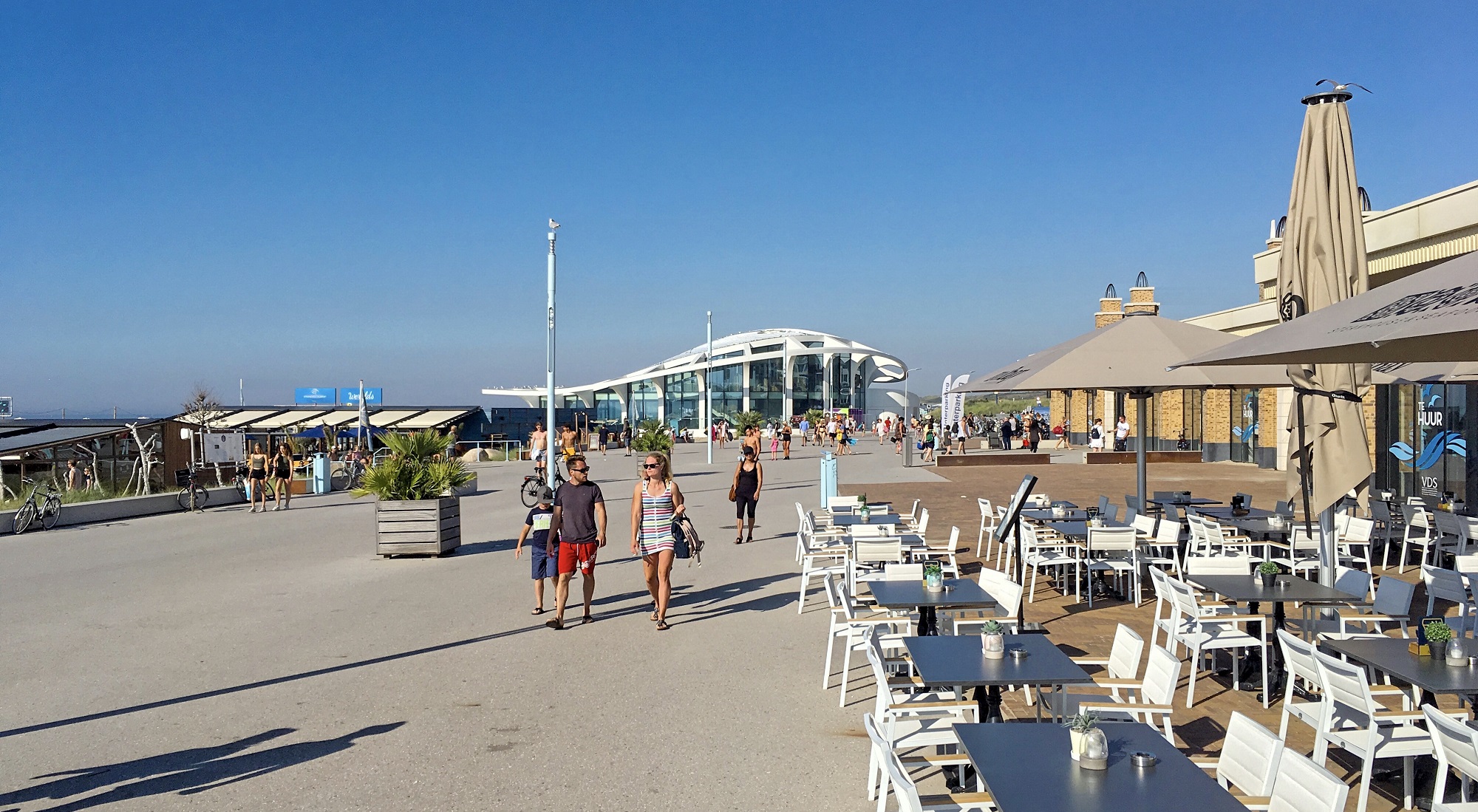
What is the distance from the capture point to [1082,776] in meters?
3.43

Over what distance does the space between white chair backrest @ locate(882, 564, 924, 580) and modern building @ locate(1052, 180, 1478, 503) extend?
4.81 m

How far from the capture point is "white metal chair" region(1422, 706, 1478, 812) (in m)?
3.65

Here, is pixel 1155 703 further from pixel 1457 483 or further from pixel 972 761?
pixel 1457 483

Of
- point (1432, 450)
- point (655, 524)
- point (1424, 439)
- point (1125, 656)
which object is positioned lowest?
point (1125, 656)

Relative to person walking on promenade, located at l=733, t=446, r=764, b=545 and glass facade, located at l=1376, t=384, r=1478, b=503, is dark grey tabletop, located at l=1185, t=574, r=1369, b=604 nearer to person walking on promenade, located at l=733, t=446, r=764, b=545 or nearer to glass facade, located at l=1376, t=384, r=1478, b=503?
person walking on promenade, located at l=733, t=446, r=764, b=545

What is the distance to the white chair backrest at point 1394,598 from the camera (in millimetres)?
6336

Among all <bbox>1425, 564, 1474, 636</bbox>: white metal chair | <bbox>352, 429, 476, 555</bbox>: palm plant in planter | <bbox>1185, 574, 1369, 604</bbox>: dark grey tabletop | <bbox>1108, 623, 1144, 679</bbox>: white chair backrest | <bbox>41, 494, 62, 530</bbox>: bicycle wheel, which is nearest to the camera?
<bbox>1108, 623, 1144, 679</bbox>: white chair backrest

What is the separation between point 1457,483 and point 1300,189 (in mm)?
10950

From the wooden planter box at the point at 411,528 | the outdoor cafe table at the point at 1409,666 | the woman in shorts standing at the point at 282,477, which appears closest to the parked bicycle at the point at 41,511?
the woman in shorts standing at the point at 282,477

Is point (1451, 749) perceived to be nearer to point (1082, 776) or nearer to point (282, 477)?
point (1082, 776)

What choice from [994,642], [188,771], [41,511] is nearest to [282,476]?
[41,511]

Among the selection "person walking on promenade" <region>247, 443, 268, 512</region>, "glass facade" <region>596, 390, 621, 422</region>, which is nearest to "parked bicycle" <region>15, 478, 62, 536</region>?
"person walking on promenade" <region>247, 443, 268, 512</region>

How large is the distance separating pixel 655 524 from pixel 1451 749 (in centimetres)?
617

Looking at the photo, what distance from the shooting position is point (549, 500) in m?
9.78
